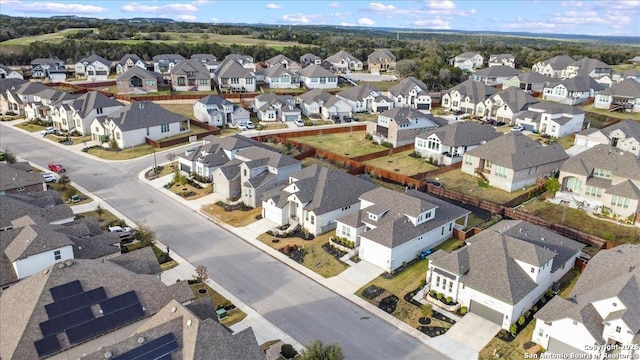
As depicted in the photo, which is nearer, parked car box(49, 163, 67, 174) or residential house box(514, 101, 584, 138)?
parked car box(49, 163, 67, 174)

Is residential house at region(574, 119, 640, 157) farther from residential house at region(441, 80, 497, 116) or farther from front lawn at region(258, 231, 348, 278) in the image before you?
front lawn at region(258, 231, 348, 278)

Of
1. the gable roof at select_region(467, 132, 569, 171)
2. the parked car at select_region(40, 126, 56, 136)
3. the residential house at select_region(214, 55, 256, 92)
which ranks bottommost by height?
the parked car at select_region(40, 126, 56, 136)

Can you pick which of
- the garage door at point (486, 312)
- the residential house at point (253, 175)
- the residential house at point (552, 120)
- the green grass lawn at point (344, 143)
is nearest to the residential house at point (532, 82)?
the residential house at point (552, 120)

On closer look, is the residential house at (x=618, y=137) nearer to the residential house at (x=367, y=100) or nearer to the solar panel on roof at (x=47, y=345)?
the residential house at (x=367, y=100)

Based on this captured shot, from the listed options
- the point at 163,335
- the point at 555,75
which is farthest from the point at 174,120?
the point at 555,75

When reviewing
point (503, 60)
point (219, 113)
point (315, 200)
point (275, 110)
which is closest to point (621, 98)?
point (503, 60)

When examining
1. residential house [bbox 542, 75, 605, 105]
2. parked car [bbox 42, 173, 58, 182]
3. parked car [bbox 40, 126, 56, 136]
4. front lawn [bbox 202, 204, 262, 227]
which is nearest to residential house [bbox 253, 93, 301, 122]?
parked car [bbox 40, 126, 56, 136]
